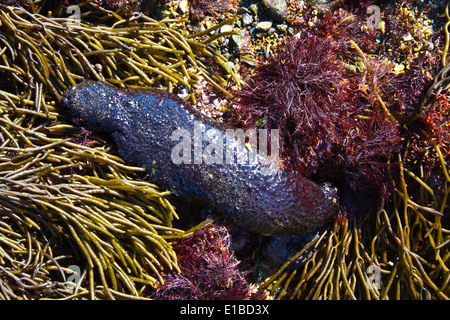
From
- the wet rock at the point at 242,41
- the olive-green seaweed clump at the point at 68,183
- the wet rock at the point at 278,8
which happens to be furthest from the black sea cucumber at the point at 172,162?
the wet rock at the point at 278,8

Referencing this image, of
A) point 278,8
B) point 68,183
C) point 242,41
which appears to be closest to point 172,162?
point 68,183

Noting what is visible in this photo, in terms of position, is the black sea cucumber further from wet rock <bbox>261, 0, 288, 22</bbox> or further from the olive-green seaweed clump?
wet rock <bbox>261, 0, 288, 22</bbox>

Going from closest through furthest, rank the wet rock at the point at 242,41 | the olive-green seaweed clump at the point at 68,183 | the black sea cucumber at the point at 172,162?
the olive-green seaweed clump at the point at 68,183 → the black sea cucumber at the point at 172,162 → the wet rock at the point at 242,41

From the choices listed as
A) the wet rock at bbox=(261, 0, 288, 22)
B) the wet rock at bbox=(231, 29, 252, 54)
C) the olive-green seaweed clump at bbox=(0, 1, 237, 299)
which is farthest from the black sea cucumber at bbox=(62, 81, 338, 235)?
the wet rock at bbox=(261, 0, 288, 22)

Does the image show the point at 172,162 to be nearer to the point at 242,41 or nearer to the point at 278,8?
the point at 242,41

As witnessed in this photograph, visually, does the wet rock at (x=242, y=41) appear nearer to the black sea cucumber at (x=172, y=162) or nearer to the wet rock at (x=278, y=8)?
the wet rock at (x=278, y=8)
